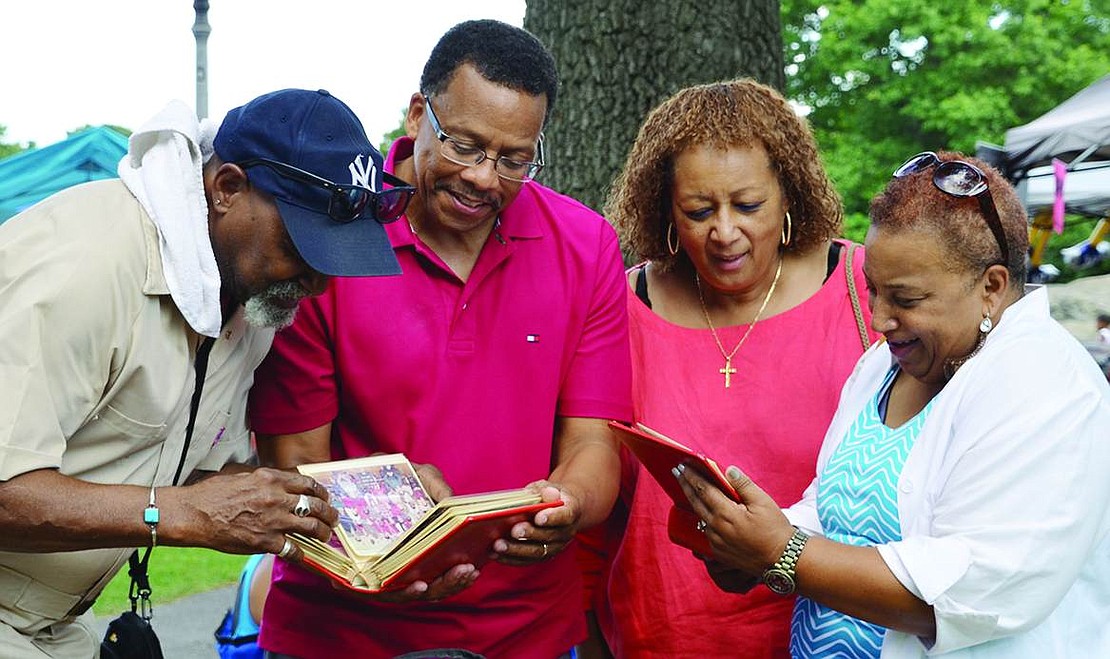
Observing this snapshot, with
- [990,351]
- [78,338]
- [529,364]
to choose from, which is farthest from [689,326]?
[78,338]

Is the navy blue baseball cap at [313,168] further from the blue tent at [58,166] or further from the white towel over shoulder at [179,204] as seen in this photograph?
the blue tent at [58,166]

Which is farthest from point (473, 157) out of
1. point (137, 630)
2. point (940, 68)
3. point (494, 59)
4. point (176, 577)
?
point (940, 68)

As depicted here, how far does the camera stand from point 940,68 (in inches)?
943

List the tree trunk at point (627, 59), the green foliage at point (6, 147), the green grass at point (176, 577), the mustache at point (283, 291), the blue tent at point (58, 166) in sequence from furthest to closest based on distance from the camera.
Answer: the green foliage at point (6, 147) → the blue tent at point (58, 166) → the green grass at point (176, 577) → the tree trunk at point (627, 59) → the mustache at point (283, 291)

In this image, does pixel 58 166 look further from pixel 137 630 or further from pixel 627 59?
pixel 137 630

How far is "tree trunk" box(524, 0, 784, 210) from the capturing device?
527 centimetres

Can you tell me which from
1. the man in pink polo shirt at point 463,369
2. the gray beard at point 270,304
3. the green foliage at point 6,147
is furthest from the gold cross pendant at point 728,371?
the green foliage at point 6,147

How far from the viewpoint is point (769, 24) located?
17.7ft

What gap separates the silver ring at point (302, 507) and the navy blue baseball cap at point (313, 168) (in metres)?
0.49

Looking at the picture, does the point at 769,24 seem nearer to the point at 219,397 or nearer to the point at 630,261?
the point at 630,261

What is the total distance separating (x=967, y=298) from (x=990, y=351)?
134 mm

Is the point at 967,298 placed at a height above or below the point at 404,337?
above

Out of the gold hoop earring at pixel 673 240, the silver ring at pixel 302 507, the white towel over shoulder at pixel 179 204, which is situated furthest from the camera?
the gold hoop earring at pixel 673 240

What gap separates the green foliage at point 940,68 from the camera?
75.9 feet
